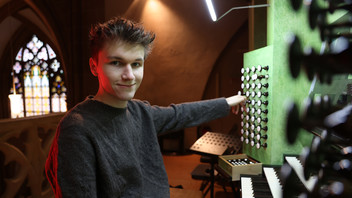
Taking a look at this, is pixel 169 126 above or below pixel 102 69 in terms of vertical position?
below

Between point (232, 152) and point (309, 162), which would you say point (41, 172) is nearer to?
point (232, 152)

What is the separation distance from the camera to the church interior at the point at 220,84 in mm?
261

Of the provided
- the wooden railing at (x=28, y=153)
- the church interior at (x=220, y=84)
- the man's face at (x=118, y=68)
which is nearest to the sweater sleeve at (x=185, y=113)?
the man's face at (x=118, y=68)

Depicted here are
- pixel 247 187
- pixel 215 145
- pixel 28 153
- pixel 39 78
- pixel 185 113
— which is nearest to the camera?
pixel 185 113

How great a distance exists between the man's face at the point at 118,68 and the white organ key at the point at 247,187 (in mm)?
1167

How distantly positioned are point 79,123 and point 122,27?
543 mm

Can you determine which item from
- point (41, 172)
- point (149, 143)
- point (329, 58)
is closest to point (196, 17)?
point (41, 172)

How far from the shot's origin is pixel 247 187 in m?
1.98

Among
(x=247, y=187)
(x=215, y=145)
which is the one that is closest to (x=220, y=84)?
(x=215, y=145)

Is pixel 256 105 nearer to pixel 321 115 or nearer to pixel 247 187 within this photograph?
pixel 247 187

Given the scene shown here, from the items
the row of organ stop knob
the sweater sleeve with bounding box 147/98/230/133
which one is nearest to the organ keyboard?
the row of organ stop knob

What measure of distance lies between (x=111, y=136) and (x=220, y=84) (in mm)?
6488

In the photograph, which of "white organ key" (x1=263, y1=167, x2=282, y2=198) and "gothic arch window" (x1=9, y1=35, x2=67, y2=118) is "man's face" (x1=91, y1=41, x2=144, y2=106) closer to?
"white organ key" (x1=263, y1=167, x2=282, y2=198)

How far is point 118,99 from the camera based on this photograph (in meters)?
1.38
